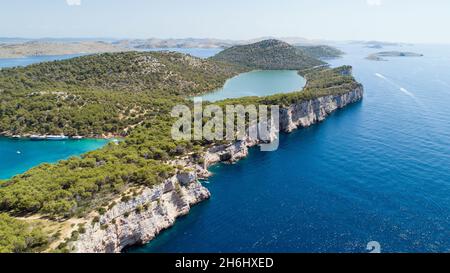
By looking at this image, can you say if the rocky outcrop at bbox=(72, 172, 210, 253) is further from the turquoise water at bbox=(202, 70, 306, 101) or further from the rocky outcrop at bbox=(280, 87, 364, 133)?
the turquoise water at bbox=(202, 70, 306, 101)

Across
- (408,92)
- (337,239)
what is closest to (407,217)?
(337,239)

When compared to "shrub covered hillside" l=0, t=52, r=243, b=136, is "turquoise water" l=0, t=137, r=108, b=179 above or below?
below

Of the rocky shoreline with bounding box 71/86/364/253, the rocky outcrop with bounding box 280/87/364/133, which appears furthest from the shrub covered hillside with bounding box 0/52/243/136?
the rocky shoreline with bounding box 71/86/364/253

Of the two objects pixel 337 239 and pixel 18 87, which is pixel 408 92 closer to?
pixel 337 239

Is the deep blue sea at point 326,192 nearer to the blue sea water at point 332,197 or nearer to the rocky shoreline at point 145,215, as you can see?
the blue sea water at point 332,197

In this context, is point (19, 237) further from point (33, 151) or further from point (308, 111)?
point (308, 111)

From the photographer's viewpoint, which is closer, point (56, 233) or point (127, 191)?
point (56, 233)

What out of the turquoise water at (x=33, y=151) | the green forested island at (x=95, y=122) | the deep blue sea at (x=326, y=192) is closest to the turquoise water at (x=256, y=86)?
the green forested island at (x=95, y=122)

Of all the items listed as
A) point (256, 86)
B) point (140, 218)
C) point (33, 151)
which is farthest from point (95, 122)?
point (256, 86)
